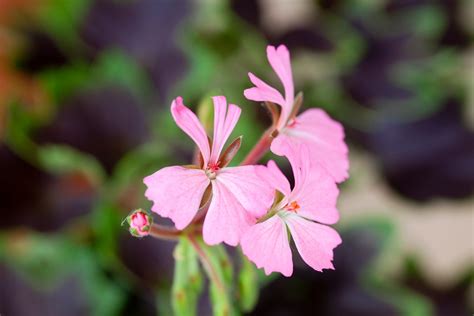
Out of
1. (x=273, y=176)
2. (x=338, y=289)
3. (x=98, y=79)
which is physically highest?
(x=273, y=176)

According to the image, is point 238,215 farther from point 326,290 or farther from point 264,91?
point 326,290

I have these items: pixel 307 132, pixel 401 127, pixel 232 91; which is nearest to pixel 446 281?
pixel 401 127

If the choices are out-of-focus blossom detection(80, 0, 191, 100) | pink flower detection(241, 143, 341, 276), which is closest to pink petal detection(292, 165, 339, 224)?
pink flower detection(241, 143, 341, 276)

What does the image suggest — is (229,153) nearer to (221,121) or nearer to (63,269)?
(221,121)

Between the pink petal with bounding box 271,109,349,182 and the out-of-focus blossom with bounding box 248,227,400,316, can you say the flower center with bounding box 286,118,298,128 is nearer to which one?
the pink petal with bounding box 271,109,349,182

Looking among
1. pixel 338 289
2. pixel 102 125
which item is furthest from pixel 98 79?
pixel 338 289

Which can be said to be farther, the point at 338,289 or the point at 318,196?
the point at 338,289
